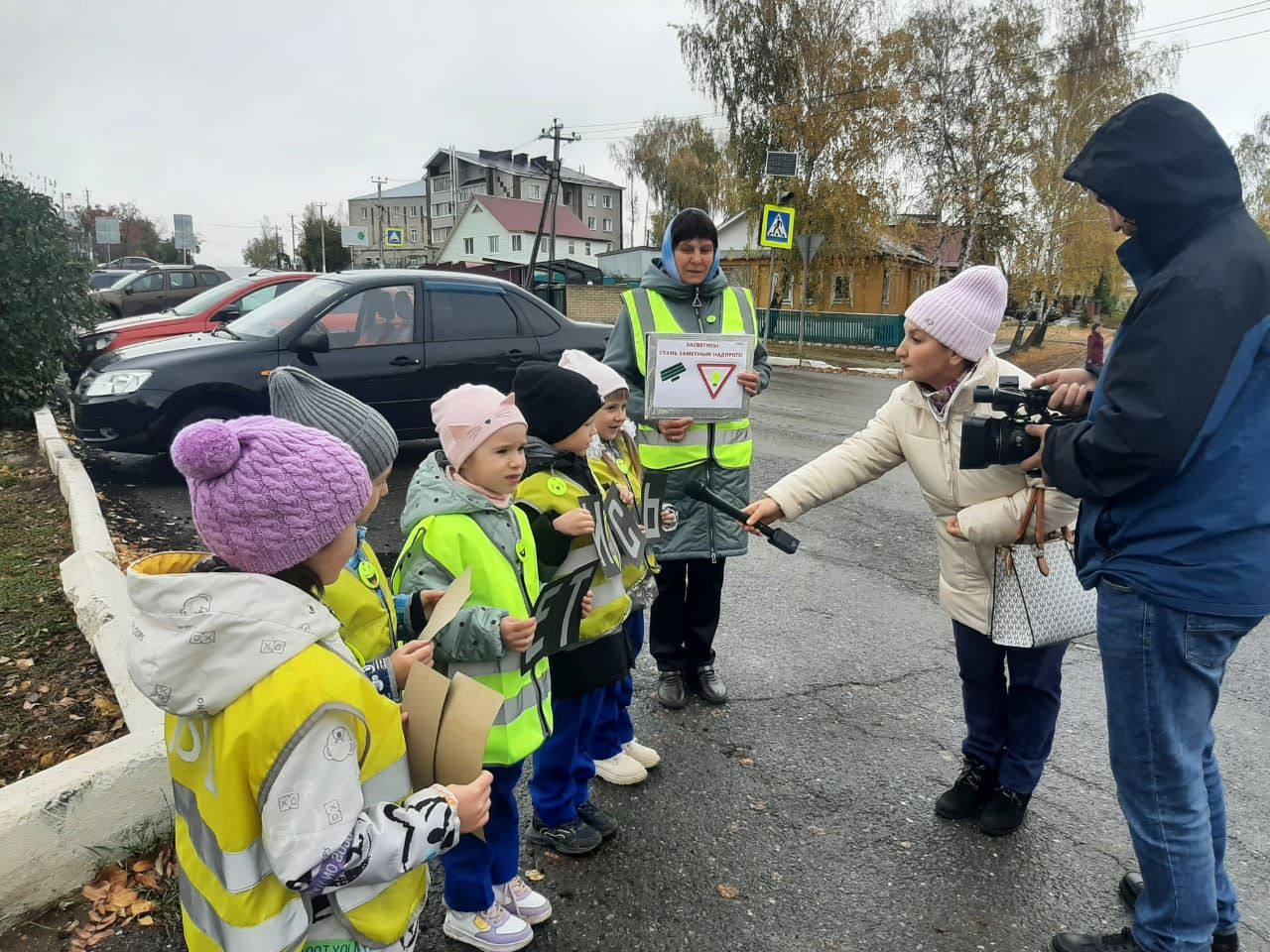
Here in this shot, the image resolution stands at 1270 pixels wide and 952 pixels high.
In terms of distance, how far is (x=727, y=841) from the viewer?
9.18 feet

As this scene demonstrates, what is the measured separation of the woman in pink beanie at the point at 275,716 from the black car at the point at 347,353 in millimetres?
5795

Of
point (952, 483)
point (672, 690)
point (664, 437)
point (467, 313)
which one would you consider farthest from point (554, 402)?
point (467, 313)

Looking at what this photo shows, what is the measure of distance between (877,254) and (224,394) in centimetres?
2499

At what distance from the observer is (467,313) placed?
7.74 meters

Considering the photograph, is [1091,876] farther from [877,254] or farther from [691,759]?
[877,254]

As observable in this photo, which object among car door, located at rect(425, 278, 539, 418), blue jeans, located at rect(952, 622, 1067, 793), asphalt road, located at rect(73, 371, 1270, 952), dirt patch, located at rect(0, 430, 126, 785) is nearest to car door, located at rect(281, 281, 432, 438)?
car door, located at rect(425, 278, 539, 418)

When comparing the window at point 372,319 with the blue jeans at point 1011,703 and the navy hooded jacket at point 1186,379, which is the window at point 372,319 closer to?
the blue jeans at point 1011,703

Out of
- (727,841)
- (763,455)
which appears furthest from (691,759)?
(763,455)

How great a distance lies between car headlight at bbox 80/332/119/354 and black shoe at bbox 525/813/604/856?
9447mm

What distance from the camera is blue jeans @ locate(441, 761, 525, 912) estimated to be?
7.33ft

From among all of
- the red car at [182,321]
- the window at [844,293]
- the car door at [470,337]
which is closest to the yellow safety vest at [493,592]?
the car door at [470,337]

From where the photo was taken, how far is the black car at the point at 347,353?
6.65 meters

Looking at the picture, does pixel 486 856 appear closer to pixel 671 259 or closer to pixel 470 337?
pixel 671 259

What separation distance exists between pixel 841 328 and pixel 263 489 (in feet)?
94.3
